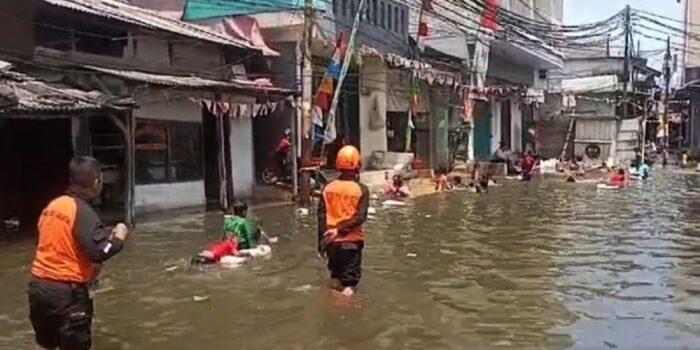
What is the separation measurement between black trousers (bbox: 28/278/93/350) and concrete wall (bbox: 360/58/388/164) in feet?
81.4

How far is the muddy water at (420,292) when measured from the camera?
27.0 ft

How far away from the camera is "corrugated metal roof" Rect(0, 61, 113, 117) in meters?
13.0

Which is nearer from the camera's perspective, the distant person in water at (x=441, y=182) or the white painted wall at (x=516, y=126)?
the distant person in water at (x=441, y=182)

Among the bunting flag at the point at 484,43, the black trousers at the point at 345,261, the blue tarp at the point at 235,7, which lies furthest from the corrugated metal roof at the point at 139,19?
the bunting flag at the point at 484,43

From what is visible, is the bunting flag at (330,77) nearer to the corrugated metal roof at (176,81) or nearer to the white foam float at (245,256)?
the corrugated metal roof at (176,81)

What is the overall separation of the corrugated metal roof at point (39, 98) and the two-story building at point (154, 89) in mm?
1009

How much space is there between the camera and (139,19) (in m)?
18.8

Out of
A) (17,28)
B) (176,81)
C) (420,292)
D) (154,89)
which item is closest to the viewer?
(420,292)

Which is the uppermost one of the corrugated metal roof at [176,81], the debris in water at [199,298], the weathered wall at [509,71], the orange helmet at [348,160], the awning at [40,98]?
the weathered wall at [509,71]

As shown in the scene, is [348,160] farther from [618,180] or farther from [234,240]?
[618,180]

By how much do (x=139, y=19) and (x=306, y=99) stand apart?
4.60 meters

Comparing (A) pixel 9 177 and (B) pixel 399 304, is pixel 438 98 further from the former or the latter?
(B) pixel 399 304

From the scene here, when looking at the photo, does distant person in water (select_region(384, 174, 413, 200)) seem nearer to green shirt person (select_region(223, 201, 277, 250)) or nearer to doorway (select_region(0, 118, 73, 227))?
doorway (select_region(0, 118, 73, 227))

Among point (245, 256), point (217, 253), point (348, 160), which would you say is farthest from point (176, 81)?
point (348, 160)
